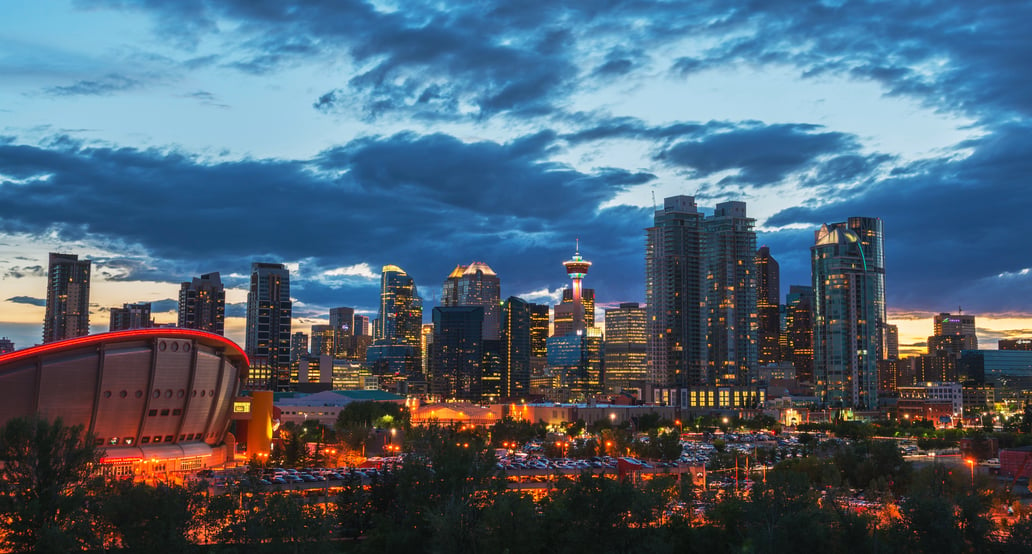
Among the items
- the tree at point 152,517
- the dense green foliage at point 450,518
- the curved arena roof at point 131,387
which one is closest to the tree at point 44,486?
the dense green foliage at point 450,518

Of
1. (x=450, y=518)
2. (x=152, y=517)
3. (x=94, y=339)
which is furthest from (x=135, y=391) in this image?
(x=450, y=518)

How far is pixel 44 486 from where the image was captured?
60.2 metres

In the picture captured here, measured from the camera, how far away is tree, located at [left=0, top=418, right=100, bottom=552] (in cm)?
5619

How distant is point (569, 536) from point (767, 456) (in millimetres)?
86931

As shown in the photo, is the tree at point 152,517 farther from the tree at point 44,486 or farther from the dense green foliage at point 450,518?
the tree at point 44,486

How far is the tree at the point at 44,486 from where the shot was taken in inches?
2212

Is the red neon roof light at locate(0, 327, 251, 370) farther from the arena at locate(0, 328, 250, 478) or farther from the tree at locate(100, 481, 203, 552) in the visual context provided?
the tree at locate(100, 481, 203, 552)

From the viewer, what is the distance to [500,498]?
6744 cm

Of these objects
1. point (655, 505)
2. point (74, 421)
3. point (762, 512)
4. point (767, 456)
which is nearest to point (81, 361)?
point (74, 421)

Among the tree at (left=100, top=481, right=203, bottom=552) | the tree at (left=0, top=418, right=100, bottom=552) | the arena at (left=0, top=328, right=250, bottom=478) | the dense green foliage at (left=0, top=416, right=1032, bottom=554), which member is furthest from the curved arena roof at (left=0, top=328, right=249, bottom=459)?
the tree at (left=100, top=481, right=203, bottom=552)

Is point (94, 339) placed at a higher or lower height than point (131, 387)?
higher

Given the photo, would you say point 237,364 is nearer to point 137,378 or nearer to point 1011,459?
point 137,378

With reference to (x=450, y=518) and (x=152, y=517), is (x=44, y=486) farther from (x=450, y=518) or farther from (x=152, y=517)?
(x=450, y=518)

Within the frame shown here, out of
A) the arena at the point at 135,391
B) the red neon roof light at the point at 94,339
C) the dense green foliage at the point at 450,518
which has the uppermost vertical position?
the red neon roof light at the point at 94,339
